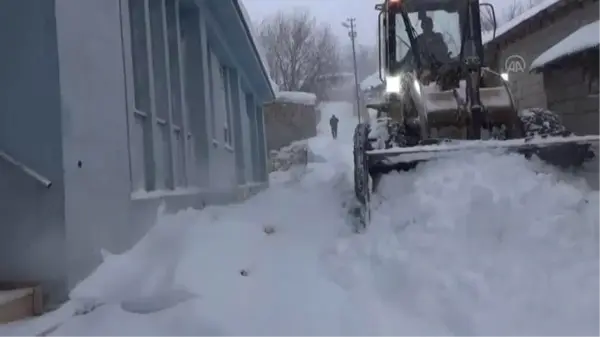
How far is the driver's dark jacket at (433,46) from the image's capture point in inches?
356

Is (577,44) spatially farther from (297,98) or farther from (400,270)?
(297,98)

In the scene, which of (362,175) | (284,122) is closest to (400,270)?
(362,175)

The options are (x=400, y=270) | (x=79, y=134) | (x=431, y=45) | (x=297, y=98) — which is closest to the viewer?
(x=79, y=134)

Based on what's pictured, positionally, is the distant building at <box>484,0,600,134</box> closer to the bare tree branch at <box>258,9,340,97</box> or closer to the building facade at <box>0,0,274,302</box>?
the building facade at <box>0,0,274,302</box>

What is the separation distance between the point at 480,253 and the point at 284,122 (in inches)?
1639

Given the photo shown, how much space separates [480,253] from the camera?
4781 mm

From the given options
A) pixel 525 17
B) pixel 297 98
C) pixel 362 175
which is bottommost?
pixel 362 175

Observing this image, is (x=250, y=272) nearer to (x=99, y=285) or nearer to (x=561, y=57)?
(x=99, y=285)

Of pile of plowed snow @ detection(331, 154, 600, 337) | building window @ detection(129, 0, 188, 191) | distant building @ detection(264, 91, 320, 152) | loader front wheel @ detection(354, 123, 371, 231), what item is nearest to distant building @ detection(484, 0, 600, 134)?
loader front wheel @ detection(354, 123, 371, 231)

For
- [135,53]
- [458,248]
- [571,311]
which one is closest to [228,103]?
[135,53]

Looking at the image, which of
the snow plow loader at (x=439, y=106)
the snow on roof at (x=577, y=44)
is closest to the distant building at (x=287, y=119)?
the snow on roof at (x=577, y=44)

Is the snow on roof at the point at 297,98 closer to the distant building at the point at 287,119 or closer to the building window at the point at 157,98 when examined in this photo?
the distant building at the point at 287,119

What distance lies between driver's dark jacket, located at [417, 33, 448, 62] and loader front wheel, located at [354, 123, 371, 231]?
7.13ft

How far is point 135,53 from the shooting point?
691 cm
